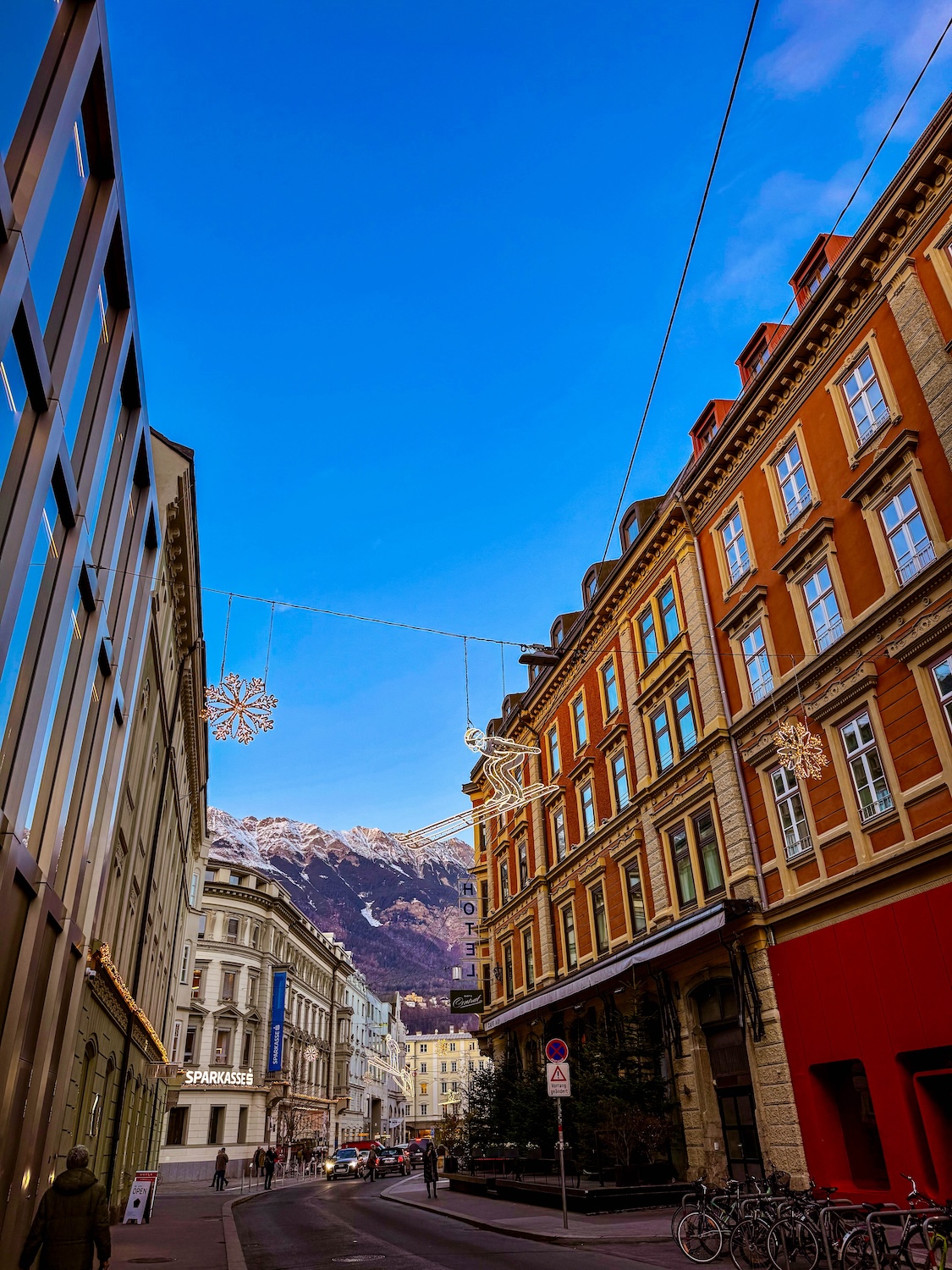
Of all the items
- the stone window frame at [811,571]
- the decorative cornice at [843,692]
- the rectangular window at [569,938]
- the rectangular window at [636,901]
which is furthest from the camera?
the rectangular window at [569,938]

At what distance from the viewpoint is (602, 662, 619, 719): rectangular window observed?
98.1 ft

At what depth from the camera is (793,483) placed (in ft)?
66.6

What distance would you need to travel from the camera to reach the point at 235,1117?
2148 inches

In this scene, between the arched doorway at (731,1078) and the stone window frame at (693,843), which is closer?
the arched doorway at (731,1078)

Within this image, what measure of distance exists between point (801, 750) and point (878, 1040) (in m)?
5.21

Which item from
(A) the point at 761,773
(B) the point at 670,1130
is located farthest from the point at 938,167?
(B) the point at 670,1130

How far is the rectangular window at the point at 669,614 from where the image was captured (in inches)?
1001

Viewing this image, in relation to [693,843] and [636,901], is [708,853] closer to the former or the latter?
[693,843]

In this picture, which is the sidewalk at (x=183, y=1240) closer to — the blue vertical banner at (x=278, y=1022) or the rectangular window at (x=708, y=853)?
the rectangular window at (x=708, y=853)

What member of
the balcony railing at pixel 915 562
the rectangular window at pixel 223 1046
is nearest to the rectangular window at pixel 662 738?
the balcony railing at pixel 915 562

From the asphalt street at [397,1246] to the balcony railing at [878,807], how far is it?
8.18m

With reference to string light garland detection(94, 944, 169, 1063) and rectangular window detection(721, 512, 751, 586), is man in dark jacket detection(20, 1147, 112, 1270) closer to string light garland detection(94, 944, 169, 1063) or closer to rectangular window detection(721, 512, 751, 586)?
string light garland detection(94, 944, 169, 1063)

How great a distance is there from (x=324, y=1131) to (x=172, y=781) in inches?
2494

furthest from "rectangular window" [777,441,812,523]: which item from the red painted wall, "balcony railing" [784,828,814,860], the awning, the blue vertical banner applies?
the blue vertical banner
